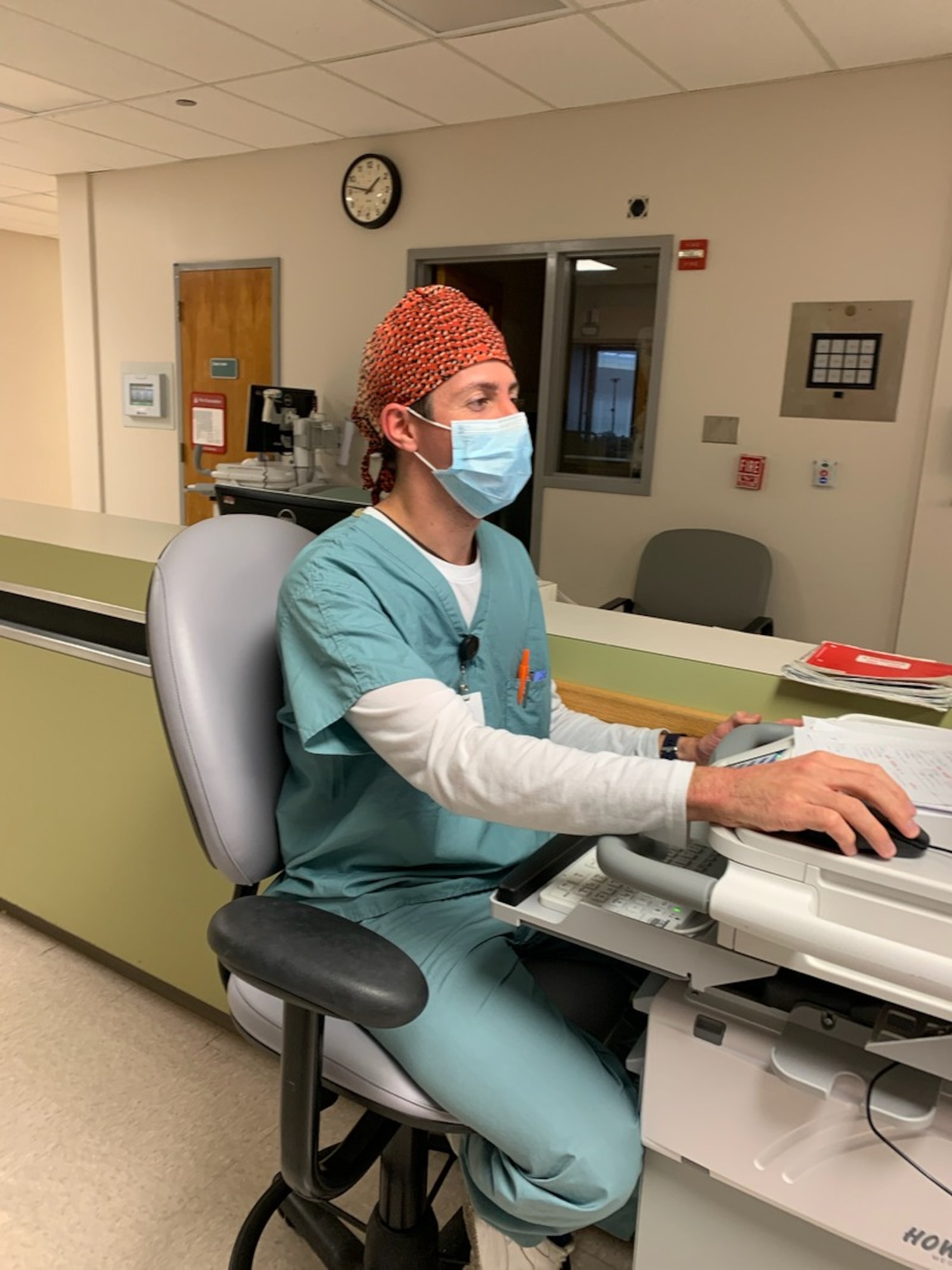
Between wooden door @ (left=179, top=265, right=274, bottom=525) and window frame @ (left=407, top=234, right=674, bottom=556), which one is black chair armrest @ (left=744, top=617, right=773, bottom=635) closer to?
window frame @ (left=407, top=234, right=674, bottom=556)

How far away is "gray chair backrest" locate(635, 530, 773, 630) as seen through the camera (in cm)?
357

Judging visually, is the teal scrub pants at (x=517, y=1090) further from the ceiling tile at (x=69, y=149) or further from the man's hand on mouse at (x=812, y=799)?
the ceiling tile at (x=69, y=149)

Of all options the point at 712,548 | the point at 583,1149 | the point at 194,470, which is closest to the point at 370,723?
the point at 583,1149

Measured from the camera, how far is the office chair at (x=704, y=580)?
3568 millimetres

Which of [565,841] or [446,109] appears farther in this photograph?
[446,109]

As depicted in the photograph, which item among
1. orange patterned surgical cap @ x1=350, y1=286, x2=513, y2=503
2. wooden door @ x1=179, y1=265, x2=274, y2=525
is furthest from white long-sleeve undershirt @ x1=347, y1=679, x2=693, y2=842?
wooden door @ x1=179, y1=265, x2=274, y2=525

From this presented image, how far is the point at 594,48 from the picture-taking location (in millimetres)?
3127

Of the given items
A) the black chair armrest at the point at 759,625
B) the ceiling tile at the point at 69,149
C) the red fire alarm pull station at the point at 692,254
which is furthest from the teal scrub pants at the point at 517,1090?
the ceiling tile at the point at 69,149

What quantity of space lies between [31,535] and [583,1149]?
1.66 metres

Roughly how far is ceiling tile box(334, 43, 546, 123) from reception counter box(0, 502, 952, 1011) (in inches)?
85.8

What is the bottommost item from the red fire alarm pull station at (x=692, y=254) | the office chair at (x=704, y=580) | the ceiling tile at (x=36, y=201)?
the office chair at (x=704, y=580)

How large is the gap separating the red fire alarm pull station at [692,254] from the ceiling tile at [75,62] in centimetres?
205

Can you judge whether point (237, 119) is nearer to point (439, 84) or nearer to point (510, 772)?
point (439, 84)

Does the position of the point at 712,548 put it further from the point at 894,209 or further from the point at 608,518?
the point at 894,209
